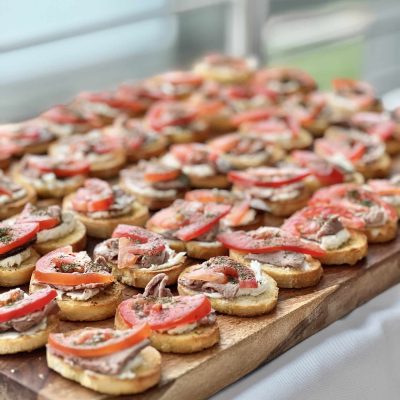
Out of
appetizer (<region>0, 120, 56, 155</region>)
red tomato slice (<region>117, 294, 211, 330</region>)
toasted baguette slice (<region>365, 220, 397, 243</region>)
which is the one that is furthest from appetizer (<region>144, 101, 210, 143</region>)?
red tomato slice (<region>117, 294, 211, 330</region>)

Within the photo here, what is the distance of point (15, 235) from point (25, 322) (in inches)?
22.8

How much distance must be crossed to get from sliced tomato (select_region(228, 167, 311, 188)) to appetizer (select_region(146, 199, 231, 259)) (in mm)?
465

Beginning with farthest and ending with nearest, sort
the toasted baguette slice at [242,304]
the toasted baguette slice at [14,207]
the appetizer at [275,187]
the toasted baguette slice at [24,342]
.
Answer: the appetizer at [275,187] → the toasted baguette slice at [14,207] → the toasted baguette slice at [242,304] → the toasted baguette slice at [24,342]

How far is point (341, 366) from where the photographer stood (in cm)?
305

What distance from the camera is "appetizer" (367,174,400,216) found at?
13.3ft

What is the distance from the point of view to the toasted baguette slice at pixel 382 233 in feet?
12.3

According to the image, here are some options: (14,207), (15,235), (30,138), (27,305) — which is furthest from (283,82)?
(27,305)

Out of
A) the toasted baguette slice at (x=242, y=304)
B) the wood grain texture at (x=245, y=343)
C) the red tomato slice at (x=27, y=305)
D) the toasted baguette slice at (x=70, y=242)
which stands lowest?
the wood grain texture at (x=245, y=343)

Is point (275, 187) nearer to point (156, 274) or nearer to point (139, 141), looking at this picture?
point (139, 141)

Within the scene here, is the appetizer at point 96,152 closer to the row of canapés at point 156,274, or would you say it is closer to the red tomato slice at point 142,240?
the row of canapés at point 156,274

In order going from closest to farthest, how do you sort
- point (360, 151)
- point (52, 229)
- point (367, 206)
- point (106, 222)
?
1. point (52, 229)
2. point (106, 222)
3. point (367, 206)
4. point (360, 151)

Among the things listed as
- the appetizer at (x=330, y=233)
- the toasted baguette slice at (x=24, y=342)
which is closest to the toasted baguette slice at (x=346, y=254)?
the appetizer at (x=330, y=233)

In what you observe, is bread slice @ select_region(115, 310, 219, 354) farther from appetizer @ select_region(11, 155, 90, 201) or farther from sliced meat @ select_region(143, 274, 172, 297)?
appetizer @ select_region(11, 155, 90, 201)

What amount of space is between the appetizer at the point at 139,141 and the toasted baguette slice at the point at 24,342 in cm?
197
